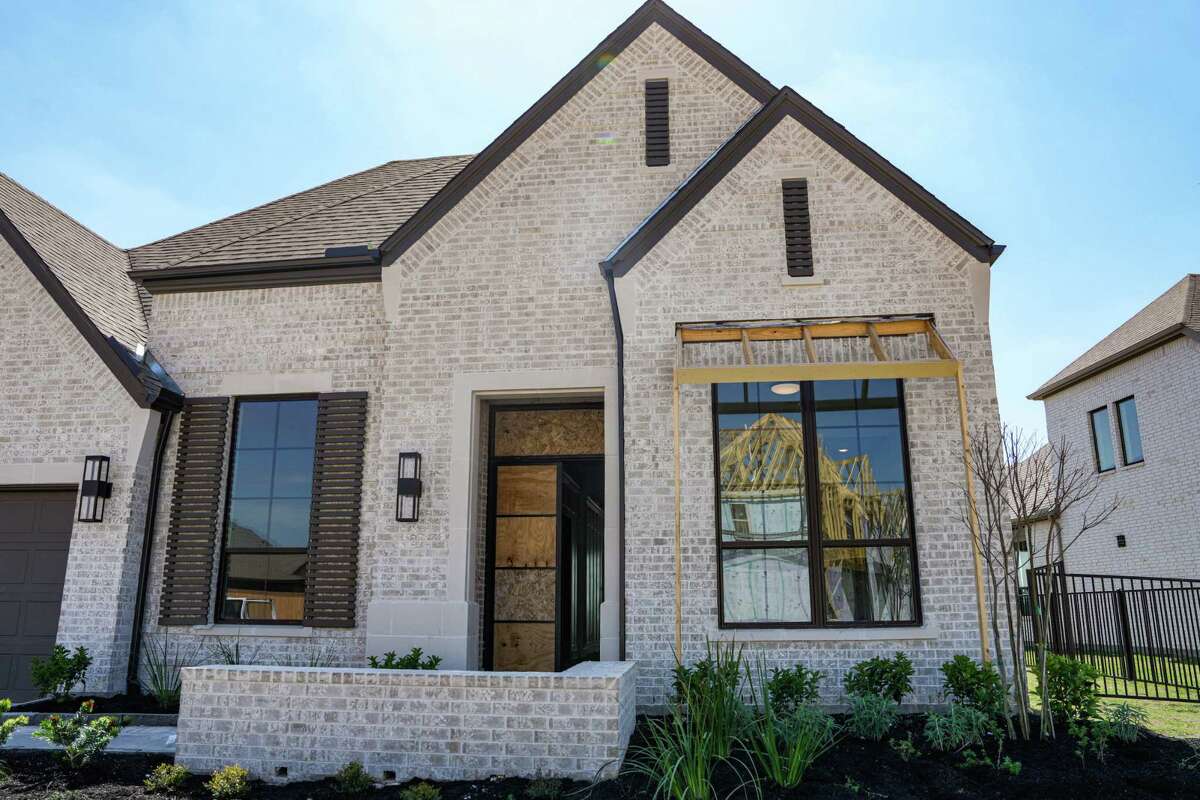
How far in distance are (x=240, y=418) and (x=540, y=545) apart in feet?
13.9

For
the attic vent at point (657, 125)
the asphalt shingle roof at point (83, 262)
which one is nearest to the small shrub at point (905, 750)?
the attic vent at point (657, 125)

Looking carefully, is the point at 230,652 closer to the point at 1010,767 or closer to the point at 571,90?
the point at 571,90

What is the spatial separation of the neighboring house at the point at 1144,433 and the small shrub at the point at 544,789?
1679 centimetres

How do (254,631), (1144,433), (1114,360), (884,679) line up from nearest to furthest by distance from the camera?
(884,679) → (254,631) → (1144,433) → (1114,360)

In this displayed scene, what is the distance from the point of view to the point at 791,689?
8.02 m

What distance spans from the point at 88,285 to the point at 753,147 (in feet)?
30.0

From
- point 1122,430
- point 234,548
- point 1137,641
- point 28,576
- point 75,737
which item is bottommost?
point 75,737

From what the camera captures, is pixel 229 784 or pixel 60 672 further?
pixel 60 672

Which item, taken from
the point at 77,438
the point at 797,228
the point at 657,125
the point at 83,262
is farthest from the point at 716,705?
the point at 83,262

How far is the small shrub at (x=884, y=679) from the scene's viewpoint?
27.3 feet

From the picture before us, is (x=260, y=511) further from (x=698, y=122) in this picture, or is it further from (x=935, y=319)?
(x=935, y=319)

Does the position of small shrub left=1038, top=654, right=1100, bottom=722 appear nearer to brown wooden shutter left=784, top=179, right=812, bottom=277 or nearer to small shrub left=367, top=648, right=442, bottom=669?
brown wooden shutter left=784, top=179, right=812, bottom=277

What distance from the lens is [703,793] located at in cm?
596

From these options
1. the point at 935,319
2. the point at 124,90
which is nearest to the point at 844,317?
the point at 935,319
